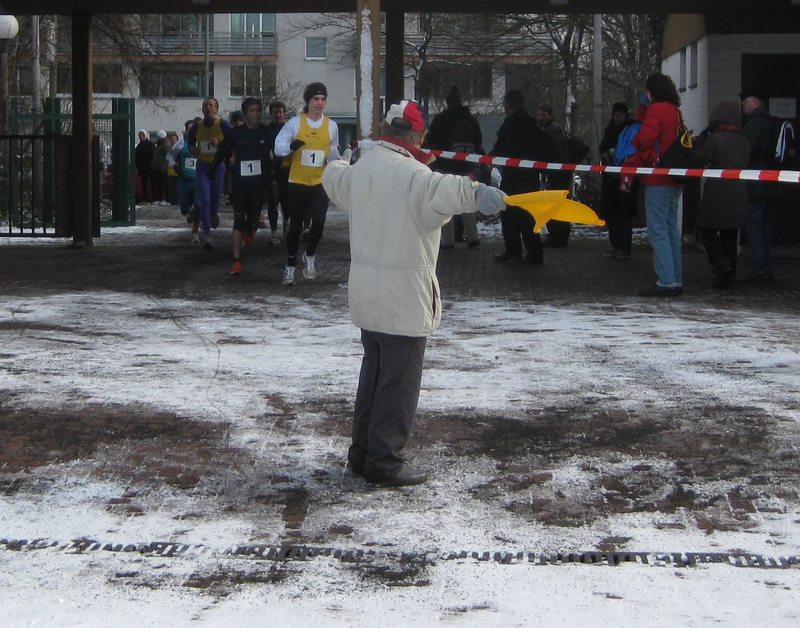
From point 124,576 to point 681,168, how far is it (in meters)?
8.18

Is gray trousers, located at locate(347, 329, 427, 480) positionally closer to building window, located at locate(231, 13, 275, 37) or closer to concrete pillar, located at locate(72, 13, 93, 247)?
concrete pillar, located at locate(72, 13, 93, 247)

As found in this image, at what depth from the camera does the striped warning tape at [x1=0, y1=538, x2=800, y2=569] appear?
15.8ft

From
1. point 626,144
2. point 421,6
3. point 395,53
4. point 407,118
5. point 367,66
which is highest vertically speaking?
point 421,6

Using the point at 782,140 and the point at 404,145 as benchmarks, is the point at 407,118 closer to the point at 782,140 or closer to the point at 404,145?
the point at 404,145

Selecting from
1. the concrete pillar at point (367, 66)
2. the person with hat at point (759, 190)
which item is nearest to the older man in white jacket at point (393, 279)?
the concrete pillar at point (367, 66)

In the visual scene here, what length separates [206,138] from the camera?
16172 millimetres

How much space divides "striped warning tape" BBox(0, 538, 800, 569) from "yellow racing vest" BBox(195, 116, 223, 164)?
11445 mm

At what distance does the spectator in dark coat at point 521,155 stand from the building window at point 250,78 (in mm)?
47147

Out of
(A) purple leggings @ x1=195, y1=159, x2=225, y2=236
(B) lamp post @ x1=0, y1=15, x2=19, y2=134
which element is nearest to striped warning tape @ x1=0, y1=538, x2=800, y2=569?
(A) purple leggings @ x1=195, y1=159, x2=225, y2=236

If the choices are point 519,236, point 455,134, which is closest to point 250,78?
point 455,134

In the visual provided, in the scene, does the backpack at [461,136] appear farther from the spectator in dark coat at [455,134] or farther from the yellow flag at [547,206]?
the yellow flag at [547,206]

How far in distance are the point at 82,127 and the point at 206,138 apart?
171cm

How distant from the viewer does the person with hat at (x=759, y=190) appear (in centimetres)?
1267

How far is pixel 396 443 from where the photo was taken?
5.84 m
